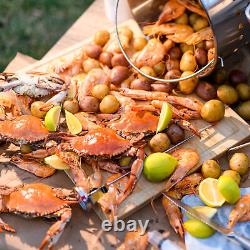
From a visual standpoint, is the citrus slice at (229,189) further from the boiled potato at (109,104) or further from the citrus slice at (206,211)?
the boiled potato at (109,104)

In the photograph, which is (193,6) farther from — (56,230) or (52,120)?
(56,230)

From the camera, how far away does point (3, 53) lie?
387 centimetres

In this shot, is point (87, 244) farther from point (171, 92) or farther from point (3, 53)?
point (3, 53)

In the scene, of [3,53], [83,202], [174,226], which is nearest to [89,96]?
[83,202]

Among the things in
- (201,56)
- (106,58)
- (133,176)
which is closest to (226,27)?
(201,56)

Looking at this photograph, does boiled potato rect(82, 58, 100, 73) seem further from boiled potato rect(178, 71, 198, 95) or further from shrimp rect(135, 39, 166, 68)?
boiled potato rect(178, 71, 198, 95)

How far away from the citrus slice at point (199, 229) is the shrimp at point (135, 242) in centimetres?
22

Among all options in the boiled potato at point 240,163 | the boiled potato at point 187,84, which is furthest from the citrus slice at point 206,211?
the boiled potato at point 187,84

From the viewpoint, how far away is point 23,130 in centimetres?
254

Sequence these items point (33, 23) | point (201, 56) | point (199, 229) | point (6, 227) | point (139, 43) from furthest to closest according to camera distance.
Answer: point (33, 23) → point (139, 43) → point (201, 56) → point (6, 227) → point (199, 229)

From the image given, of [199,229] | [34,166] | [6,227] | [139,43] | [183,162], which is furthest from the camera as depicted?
[139,43]

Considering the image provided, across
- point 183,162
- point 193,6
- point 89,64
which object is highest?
point 193,6

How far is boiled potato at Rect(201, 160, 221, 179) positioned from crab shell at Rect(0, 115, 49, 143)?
87 centimetres

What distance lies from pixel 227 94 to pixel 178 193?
70 centimetres
